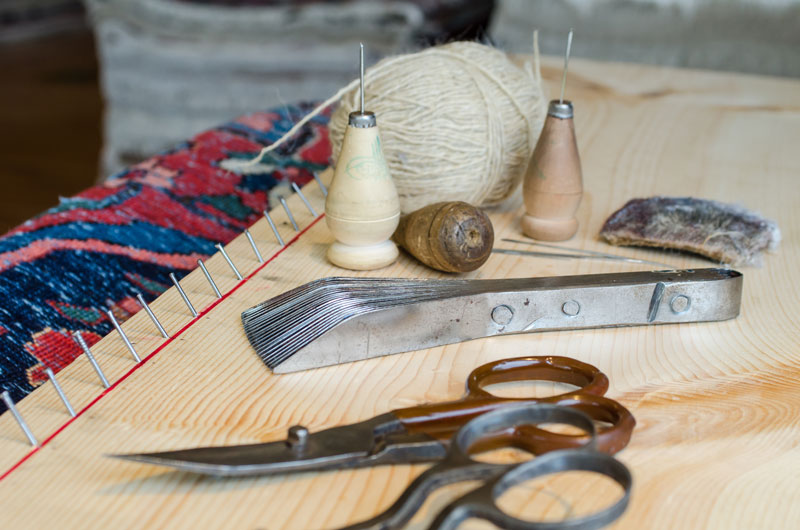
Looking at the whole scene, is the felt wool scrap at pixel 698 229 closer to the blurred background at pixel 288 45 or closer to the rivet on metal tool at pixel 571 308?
the rivet on metal tool at pixel 571 308

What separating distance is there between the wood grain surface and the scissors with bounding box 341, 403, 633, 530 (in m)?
0.03

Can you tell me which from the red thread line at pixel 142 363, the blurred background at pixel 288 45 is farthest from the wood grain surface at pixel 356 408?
the blurred background at pixel 288 45

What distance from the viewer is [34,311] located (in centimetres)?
75

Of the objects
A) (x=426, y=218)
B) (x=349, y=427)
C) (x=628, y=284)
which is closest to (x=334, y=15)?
(x=426, y=218)

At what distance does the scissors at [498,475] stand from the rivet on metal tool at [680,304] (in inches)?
9.2

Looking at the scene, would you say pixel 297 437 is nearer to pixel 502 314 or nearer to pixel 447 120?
pixel 502 314

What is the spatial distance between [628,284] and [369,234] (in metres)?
0.23

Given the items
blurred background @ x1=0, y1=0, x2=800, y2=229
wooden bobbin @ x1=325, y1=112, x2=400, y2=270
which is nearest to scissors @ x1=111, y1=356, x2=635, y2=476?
wooden bobbin @ x1=325, y1=112, x2=400, y2=270

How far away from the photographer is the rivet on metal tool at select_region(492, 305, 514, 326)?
2.09 feet

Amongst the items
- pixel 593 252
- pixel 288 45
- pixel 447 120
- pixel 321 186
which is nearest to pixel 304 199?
pixel 321 186

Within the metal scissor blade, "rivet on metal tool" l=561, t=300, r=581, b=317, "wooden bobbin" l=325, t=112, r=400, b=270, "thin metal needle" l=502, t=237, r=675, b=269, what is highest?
"wooden bobbin" l=325, t=112, r=400, b=270

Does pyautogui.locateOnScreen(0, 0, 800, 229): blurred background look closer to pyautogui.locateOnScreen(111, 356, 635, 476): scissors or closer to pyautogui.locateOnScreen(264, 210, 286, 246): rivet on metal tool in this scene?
pyautogui.locateOnScreen(264, 210, 286, 246): rivet on metal tool

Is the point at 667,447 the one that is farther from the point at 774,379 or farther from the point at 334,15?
the point at 334,15

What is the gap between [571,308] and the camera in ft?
2.13
